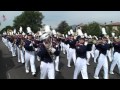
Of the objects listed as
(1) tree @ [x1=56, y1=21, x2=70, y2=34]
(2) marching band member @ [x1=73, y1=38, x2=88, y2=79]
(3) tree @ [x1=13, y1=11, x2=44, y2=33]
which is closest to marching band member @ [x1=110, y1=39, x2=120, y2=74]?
(2) marching band member @ [x1=73, y1=38, x2=88, y2=79]

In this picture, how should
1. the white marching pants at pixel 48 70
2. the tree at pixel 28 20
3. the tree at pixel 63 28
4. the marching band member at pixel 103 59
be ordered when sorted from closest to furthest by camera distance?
the white marching pants at pixel 48 70 → the marching band member at pixel 103 59 → the tree at pixel 63 28 → the tree at pixel 28 20

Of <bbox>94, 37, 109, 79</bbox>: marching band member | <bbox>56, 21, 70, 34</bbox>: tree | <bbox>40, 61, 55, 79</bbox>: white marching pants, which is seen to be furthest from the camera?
<bbox>56, 21, 70, 34</bbox>: tree

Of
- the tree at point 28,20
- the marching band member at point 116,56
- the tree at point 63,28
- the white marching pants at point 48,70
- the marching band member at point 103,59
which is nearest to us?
the white marching pants at point 48,70

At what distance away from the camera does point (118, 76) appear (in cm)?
1508

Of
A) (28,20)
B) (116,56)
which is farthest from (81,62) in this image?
(28,20)

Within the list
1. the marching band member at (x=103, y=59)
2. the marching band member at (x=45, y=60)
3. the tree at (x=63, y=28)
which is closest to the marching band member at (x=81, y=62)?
the marching band member at (x=103, y=59)

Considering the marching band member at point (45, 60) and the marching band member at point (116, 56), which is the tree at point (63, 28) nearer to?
the marching band member at point (116, 56)

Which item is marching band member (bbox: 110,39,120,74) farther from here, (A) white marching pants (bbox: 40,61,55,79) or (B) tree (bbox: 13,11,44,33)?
(B) tree (bbox: 13,11,44,33)

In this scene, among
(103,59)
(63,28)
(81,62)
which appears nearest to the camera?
(81,62)

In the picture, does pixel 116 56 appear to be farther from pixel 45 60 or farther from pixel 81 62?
pixel 45 60

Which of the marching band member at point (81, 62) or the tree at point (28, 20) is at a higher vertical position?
the tree at point (28, 20)

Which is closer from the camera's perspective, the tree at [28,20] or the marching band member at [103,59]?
the marching band member at [103,59]
